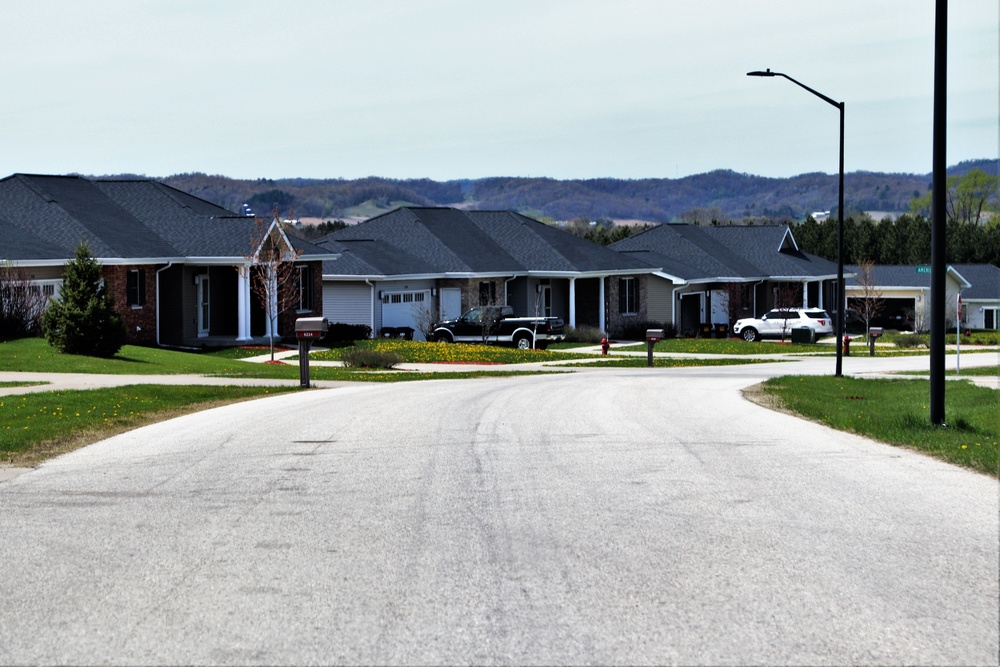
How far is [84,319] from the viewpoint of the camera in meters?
34.2

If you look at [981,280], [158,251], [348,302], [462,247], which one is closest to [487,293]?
[462,247]

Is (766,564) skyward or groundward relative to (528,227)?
groundward

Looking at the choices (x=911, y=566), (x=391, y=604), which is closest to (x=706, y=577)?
(x=911, y=566)

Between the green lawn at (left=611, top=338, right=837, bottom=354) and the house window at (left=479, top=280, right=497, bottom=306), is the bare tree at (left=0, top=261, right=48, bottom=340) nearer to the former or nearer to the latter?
the house window at (left=479, top=280, right=497, bottom=306)

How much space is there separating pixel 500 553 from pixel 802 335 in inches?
2158

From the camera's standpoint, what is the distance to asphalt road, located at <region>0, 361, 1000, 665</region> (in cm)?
682

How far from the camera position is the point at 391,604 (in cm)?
753

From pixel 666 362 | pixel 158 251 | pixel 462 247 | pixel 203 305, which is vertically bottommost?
pixel 666 362

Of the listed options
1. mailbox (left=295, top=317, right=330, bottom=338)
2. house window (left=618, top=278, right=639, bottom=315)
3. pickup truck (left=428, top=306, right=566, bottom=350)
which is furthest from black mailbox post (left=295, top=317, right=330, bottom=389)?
house window (left=618, top=278, right=639, bottom=315)

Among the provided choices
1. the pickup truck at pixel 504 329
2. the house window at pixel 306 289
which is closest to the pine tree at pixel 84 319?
the house window at pixel 306 289

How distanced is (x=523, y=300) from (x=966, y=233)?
175 ft

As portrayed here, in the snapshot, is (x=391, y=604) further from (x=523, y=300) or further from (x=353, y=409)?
(x=523, y=300)

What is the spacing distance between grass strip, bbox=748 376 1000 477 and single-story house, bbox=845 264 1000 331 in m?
52.0

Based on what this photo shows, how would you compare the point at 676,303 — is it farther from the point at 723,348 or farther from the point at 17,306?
the point at 17,306
